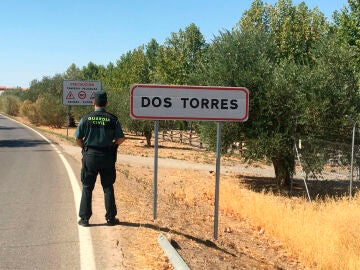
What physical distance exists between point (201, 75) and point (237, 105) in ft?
35.4

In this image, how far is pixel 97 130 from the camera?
5.39 metres

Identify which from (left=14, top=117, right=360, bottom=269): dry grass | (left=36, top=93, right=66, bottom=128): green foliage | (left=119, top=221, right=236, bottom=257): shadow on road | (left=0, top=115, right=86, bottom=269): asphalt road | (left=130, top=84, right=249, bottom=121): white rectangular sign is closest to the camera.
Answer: (left=0, top=115, right=86, bottom=269): asphalt road

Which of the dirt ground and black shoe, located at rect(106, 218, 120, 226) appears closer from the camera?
the dirt ground

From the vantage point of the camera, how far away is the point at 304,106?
14734 mm

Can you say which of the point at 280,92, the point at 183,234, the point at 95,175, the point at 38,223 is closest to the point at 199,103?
the point at 95,175

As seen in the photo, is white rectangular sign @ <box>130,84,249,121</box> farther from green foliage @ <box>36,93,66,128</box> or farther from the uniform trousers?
green foliage @ <box>36,93,66,128</box>

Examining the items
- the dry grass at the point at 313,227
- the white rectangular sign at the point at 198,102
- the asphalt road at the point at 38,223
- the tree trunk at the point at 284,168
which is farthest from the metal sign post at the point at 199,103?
the tree trunk at the point at 284,168

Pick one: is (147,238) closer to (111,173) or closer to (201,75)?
(111,173)

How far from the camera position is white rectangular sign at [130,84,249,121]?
5.84 meters

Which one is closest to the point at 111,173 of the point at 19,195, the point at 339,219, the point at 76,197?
the point at 76,197

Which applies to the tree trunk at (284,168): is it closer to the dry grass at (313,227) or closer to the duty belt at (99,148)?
the dry grass at (313,227)

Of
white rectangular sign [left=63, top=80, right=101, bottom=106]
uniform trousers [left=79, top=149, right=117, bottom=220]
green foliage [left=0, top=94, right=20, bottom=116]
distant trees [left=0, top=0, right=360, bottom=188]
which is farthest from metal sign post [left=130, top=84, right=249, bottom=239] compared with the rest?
green foliage [left=0, top=94, right=20, bottom=116]

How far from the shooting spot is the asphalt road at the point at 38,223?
14.7 ft

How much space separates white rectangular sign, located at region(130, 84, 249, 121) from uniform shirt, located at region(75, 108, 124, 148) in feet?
2.30
